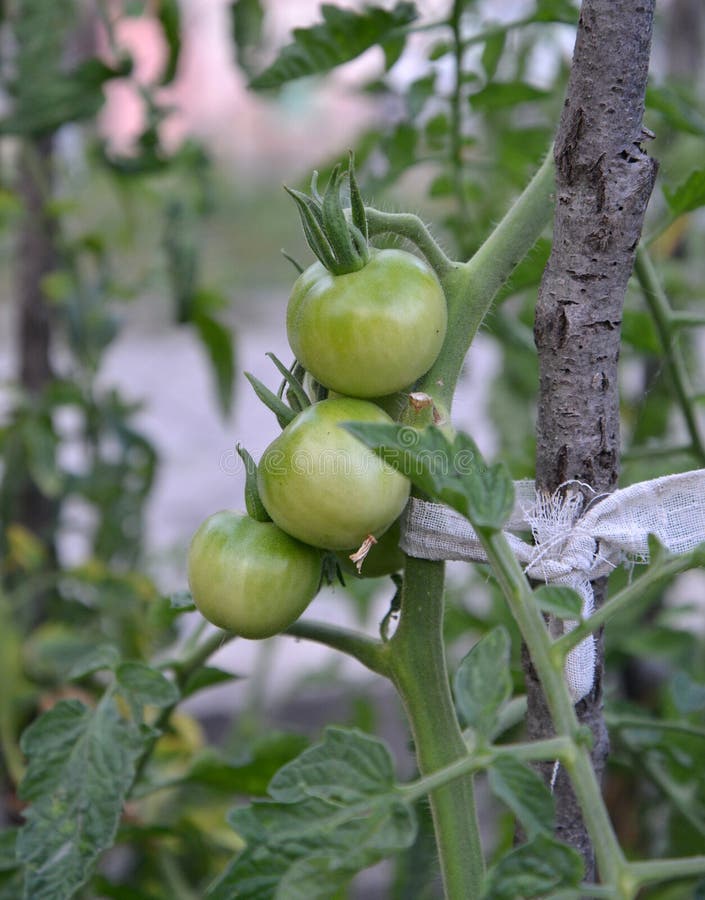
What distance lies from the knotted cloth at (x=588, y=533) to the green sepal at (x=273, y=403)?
2.9 inches

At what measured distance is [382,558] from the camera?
0.52 metres

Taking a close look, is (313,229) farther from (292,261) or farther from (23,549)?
(23,549)

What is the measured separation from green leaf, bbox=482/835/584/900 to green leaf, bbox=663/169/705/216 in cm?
40

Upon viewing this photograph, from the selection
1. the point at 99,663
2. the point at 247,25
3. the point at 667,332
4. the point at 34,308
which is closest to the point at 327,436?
the point at 99,663

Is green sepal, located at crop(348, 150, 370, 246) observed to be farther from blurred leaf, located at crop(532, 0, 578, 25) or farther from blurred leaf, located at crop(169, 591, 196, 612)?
blurred leaf, located at crop(532, 0, 578, 25)

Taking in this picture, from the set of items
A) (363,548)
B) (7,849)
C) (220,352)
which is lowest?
(7,849)

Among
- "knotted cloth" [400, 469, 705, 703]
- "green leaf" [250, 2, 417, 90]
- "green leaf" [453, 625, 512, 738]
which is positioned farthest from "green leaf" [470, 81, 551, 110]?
"green leaf" [453, 625, 512, 738]

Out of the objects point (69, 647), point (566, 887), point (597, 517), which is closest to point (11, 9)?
point (69, 647)

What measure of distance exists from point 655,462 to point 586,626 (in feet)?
1.75

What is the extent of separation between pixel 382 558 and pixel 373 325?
0.14 metres

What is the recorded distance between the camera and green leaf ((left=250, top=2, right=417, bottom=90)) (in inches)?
26.1

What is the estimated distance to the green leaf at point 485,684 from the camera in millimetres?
→ 367

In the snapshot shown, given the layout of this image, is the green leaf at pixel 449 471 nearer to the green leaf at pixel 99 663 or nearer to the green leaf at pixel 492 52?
the green leaf at pixel 99 663

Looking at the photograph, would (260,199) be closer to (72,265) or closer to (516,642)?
(72,265)
